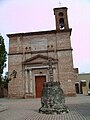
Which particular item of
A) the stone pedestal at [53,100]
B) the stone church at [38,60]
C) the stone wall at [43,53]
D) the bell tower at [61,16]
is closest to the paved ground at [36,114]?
Result: the stone pedestal at [53,100]

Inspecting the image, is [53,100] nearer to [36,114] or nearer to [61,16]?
[36,114]

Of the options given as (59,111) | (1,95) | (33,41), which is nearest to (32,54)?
(33,41)

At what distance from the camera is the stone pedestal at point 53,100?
10480 mm

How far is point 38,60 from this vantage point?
27.3 meters

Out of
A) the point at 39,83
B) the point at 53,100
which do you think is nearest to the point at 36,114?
the point at 53,100

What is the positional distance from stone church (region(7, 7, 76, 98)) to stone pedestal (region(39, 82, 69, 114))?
14878 millimetres

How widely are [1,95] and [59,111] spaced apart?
27265 mm

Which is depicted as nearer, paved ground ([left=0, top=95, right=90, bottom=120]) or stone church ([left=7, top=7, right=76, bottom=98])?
paved ground ([left=0, top=95, right=90, bottom=120])

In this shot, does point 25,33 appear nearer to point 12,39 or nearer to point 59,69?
point 12,39

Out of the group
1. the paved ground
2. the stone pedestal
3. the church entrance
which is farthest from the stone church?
the stone pedestal

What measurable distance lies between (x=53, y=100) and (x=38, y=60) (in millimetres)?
16837

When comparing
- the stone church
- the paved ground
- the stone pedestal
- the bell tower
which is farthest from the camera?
the bell tower

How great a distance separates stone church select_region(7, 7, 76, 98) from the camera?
26.6 m

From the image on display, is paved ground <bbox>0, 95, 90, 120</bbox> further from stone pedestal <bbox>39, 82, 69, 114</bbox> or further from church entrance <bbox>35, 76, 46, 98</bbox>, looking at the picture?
church entrance <bbox>35, 76, 46, 98</bbox>
